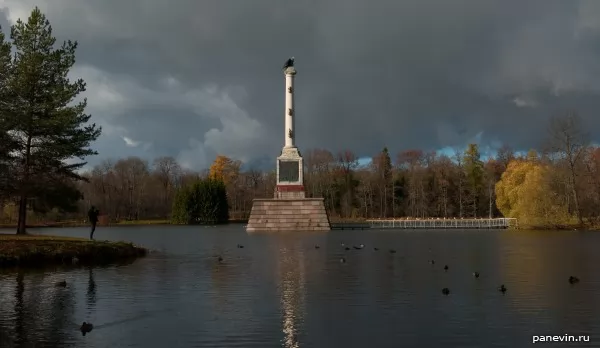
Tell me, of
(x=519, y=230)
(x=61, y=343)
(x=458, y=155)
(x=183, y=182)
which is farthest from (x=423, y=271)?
(x=183, y=182)

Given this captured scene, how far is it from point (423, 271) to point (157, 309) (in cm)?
1491

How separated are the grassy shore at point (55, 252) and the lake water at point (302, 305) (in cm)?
388

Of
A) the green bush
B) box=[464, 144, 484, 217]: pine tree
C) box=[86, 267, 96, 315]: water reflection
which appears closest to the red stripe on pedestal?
the green bush

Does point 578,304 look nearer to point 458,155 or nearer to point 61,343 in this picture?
point 61,343

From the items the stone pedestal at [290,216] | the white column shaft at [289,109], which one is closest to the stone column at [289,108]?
the white column shaft at [289,109]

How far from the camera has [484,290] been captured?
69.4ft

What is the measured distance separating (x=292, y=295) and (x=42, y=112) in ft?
90.1

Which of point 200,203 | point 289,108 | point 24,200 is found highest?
point 289,108

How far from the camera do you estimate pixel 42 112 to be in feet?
129

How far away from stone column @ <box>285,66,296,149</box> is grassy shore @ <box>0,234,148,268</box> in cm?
5175

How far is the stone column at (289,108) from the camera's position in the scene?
8594 centimetres
